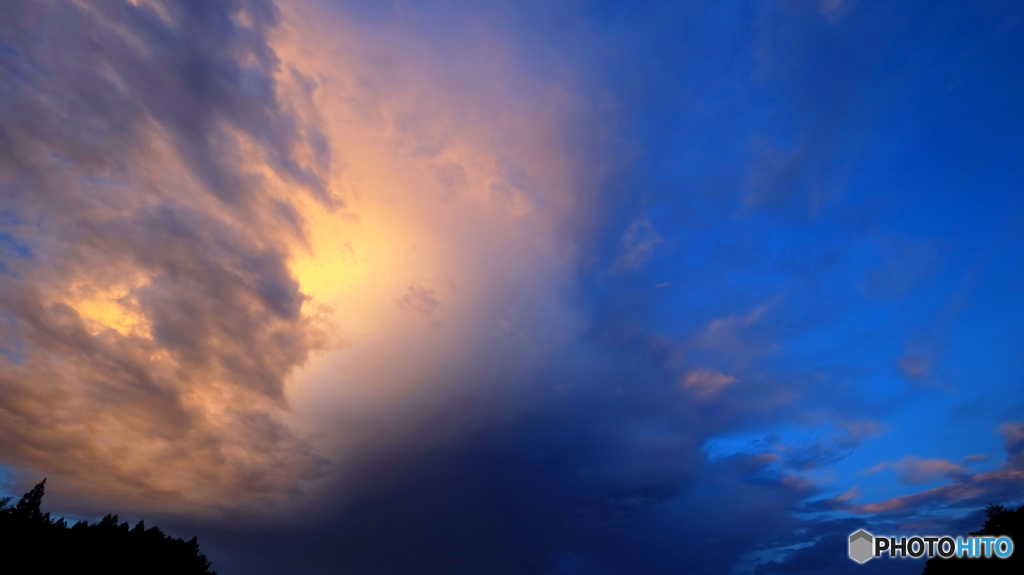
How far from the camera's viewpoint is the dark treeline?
78750 millimetres

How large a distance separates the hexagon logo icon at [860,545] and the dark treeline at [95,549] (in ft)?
415

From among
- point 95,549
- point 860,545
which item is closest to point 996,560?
point 860,545

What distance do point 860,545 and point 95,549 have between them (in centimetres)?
13025

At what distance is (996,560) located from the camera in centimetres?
6212

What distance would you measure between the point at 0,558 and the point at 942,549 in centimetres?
14114

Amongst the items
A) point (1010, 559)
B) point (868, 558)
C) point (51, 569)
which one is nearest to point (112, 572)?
point (51, 569)

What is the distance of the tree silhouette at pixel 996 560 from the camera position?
198 feet

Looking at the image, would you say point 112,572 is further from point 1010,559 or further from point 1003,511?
point 1003,511

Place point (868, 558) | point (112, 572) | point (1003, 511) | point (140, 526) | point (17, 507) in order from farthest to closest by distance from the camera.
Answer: point (17, 507), point (140, 526), point (112, 572), point (1003, 511), point (868, 558)

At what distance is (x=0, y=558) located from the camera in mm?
75062
